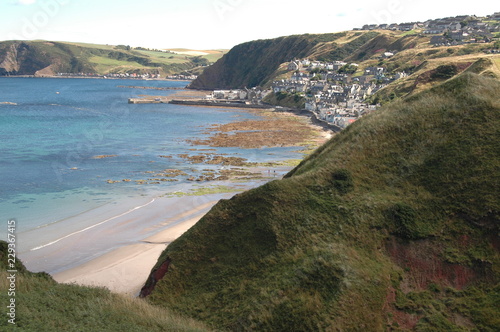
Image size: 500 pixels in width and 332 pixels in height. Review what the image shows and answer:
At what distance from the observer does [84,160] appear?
6247 centimetres

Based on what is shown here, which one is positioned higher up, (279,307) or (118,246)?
(279,307)

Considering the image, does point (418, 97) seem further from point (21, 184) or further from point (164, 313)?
point (21, 184)

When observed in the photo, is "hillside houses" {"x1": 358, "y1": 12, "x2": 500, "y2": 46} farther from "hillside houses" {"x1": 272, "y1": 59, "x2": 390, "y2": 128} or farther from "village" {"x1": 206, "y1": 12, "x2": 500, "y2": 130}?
"hillside houses" {"x1": 272, "y1": 59, "x2": 390, "y2": 128}

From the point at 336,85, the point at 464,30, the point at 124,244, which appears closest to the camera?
the point at 124,244

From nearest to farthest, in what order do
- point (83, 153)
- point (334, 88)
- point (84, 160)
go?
point (84, 160) → point (83, 153) → point (334, 88)

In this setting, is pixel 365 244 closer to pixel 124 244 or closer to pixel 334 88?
pixel 124 244

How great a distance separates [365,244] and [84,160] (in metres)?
50.9

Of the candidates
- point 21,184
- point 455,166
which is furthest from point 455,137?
point 21,184

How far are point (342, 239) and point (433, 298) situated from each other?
14.1 ft

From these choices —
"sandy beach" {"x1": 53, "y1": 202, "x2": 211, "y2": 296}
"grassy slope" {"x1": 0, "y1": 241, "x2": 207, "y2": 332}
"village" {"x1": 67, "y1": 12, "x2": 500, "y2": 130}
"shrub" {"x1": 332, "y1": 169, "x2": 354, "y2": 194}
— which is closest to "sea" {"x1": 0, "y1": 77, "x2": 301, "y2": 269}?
"sandy beach" {"x1": 53, "y1": 202, "x2": 211, "y2": 296}

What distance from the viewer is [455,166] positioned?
2377cm

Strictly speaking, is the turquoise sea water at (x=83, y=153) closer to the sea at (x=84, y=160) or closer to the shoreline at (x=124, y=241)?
the sea at (x=84, y=160)

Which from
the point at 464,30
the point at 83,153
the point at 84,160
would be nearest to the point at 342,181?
the point at 84,160

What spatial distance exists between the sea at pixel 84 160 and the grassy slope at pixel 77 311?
15169 mm
